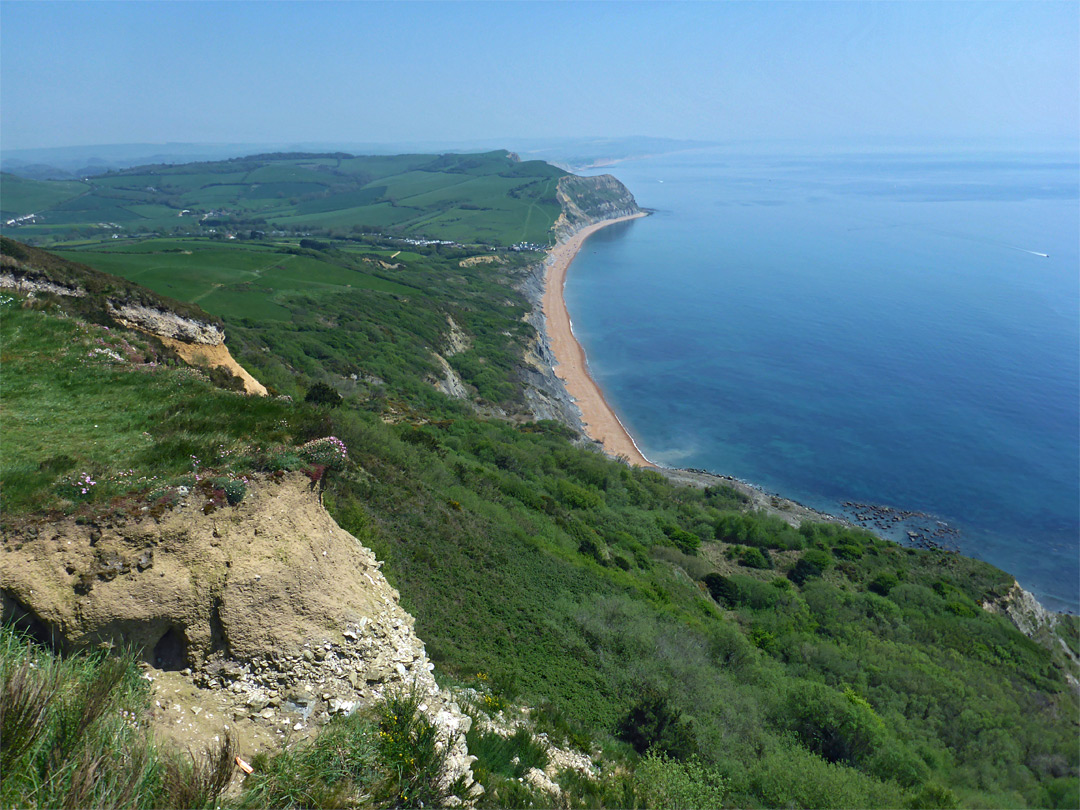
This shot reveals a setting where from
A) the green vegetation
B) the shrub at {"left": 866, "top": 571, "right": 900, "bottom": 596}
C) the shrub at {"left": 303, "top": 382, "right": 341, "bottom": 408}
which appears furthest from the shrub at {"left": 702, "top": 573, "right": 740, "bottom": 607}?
the shrub at {"left": 303, "top": 382, "right": 341, "bottom": 408}

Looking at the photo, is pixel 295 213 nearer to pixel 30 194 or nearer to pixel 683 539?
pixel 30 194

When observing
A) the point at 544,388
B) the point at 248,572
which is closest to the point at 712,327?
the point at 544,388

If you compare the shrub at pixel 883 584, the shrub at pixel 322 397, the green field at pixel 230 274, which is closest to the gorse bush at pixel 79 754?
the shrub at pixel 322 397

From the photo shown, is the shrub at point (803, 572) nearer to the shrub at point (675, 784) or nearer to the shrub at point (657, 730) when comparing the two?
the shrub at point (657, 730)

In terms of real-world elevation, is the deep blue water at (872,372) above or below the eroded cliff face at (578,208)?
below

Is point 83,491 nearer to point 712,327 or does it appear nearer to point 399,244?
point 712,327

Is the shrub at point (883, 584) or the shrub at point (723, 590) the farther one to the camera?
the shrub at point (883, 584)
